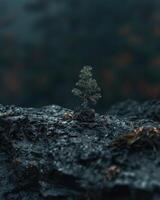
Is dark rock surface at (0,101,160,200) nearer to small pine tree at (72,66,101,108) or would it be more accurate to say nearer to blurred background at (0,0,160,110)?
small pine tree at (72,66,101,108)

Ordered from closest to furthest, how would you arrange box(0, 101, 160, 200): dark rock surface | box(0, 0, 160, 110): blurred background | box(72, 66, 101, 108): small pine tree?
box(0, 101, 160, 200): dark rock surface → box(72, 66, 101, 108): small pine tree → box(0, 0, 160, 110): blurred background

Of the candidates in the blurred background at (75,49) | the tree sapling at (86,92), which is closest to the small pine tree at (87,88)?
the tree sapling at (86,92)

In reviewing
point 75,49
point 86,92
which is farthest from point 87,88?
point 75,49

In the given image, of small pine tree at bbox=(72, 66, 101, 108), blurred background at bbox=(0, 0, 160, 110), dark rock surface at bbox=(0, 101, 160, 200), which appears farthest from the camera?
blurred background at bbox=(0, 0, 160, 110)

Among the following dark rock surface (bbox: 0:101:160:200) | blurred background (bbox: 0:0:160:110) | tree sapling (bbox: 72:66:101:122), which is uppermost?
blurred background (bbox: 0:0:160:110)

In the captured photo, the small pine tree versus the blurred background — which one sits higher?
the blurred background

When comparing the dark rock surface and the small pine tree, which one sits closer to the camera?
the dark rock surface

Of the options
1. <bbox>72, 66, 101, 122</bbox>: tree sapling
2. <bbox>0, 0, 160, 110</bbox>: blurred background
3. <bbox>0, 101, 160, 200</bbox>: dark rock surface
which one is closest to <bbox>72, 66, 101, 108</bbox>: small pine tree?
<bbox>72, 66, 101, 122</bbox>: tree sapling

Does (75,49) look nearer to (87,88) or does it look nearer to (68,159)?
(87,88)
